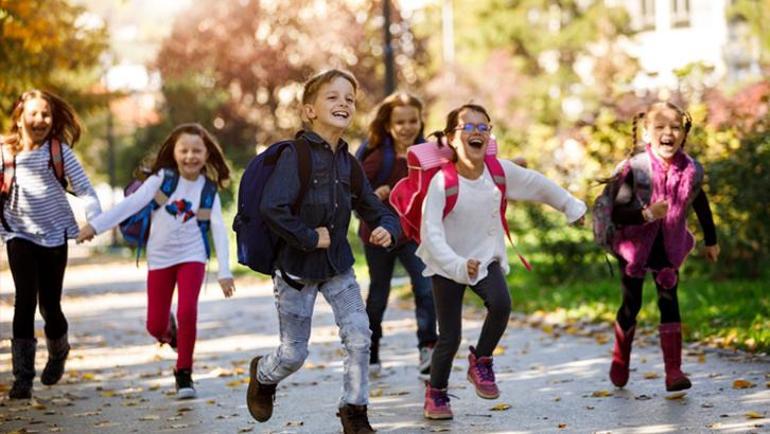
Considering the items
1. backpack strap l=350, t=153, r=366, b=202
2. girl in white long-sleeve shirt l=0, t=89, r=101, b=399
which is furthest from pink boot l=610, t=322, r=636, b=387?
girl in white long-sleeve shirt l=0, t=89, r=101, b=399

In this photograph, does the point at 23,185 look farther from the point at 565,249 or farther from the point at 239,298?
the point at 239,298

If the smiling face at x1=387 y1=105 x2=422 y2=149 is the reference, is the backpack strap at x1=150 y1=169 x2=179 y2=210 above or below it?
below

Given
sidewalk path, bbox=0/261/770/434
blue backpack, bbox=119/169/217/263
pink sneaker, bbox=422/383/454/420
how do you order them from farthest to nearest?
blue backpack, bbox=119/169/217/263 < pink sneaker, bbox=422/383/454/420 < sidewalk path, bbox=0/261/770/434

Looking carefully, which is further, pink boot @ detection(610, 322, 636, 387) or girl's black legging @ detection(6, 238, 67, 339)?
girl's black legging @ detection(6, 238, 67, 339)

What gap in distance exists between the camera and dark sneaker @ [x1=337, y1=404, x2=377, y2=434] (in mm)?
6410

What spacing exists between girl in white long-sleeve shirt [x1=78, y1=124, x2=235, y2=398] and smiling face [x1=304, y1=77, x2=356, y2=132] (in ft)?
6.49

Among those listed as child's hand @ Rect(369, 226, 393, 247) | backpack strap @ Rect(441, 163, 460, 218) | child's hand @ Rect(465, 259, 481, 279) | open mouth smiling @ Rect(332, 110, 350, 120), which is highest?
open mouth smiling @ Rect(332, 110, 350, 120)

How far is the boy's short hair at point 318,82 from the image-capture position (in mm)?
6496

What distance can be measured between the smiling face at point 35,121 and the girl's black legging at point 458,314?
9.43ft

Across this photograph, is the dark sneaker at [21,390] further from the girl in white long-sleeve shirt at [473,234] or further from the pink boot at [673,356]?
the pink boot at [673,356]

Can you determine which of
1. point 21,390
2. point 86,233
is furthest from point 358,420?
point 21,390

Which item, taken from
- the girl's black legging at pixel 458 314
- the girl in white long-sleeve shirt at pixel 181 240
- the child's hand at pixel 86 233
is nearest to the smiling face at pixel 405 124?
the girl in white long-sleeve shirt at pixel 181 240

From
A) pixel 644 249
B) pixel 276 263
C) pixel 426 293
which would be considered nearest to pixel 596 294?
pixel 426 293

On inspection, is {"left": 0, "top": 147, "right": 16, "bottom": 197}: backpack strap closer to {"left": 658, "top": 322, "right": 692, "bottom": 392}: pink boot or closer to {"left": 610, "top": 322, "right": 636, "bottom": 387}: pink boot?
{"left": 610, "top": 322, "right": 636, "bottom": 387}: pink boot
